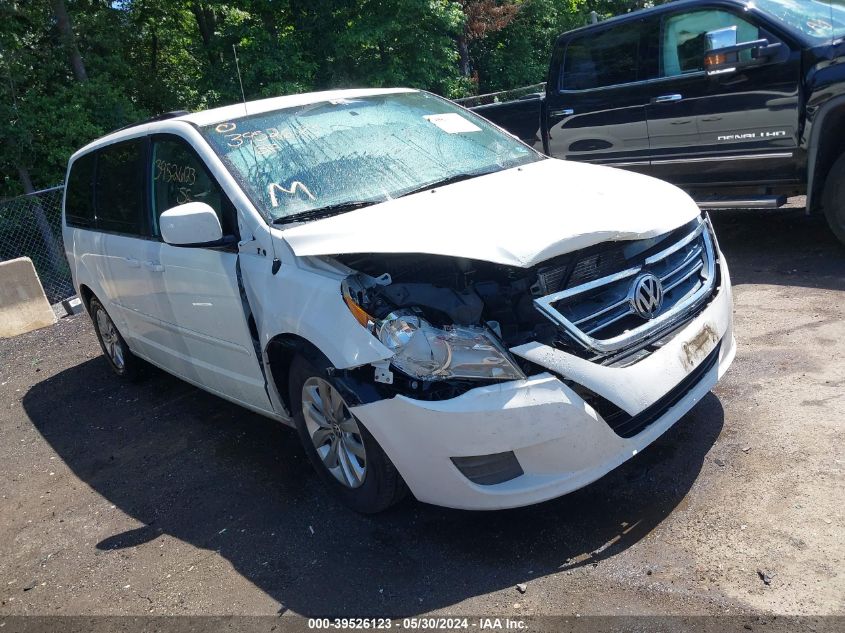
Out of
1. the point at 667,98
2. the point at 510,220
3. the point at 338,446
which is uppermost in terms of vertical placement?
the point at 667,98

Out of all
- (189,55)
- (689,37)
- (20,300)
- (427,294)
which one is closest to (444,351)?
(427,294)

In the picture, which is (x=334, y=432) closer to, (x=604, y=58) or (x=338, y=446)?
(x=338, y=446)

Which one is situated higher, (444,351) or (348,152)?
(348,152)

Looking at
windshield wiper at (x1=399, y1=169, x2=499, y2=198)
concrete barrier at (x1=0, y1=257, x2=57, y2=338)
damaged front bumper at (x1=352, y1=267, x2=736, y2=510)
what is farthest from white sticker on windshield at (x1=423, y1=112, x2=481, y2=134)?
concrete barrier at (x1=0, y1=257, x2=57, y2=338)

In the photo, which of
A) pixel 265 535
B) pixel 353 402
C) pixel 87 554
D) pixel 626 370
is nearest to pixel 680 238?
pixel 626 370

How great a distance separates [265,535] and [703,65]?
520 centimetres

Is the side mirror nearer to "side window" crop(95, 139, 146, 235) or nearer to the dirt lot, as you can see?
"side window" crop(95, 139, 146, 235)

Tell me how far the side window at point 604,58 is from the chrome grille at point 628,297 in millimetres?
3979

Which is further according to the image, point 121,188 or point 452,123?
point 121,188

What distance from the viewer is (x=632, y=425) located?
3229 mm

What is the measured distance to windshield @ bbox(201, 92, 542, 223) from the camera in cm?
396

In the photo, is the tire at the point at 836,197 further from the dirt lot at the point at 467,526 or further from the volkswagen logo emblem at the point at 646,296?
the volkswagen logo emblem at the point at 646,296

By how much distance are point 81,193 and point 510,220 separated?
161 inches

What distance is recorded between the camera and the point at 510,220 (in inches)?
132
